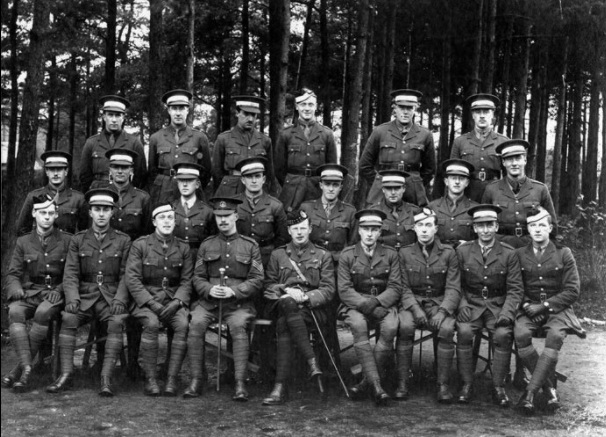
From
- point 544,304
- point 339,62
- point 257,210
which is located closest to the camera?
point 544,304

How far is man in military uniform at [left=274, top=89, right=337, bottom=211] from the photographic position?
22.3 ft

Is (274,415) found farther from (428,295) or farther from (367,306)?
(428,295)

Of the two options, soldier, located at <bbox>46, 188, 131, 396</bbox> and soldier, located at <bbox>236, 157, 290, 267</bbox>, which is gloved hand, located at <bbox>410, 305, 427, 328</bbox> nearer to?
soldier, located at <bbox>236, 157, 290, 267</bbox>

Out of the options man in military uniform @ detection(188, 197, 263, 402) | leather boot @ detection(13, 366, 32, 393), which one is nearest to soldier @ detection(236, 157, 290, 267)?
man in military uniform @ detection(188, 197, 263, 402)

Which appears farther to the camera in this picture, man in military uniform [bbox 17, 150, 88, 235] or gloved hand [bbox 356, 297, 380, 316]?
man in military uniform [bbox 17, 150, 88, 235]

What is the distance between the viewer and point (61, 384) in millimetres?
5445

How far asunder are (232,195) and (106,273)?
1427 millimetres

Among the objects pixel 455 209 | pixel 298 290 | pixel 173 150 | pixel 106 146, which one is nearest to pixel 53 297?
pixel 106 146

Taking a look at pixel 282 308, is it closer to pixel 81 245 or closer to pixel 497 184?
pixel 81 245

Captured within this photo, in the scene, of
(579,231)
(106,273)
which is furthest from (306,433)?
(579,231)

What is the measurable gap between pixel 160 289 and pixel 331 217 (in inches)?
68.1

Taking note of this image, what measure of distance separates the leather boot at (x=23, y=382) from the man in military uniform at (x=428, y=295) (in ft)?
9.70

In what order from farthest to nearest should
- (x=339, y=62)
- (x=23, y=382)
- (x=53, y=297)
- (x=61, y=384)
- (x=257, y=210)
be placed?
(x=339, y=62)
(x=257, y=210)
(x=53, y=297)
(x=61, y=384)
(x=23, y=382)

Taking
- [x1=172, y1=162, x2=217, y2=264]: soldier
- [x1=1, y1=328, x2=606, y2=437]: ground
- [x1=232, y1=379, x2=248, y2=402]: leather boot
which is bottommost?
[x1=1, y1=328, x2=606, y2=437]: ground
